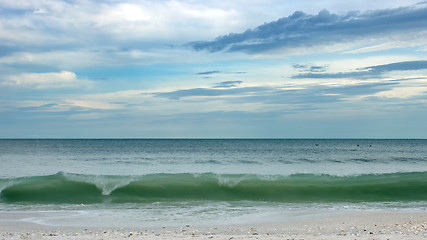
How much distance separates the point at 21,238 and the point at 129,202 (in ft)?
28.7

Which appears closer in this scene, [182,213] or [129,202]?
[182,213]

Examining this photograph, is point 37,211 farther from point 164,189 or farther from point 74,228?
point 164,189

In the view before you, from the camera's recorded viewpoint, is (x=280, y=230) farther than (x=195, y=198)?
No

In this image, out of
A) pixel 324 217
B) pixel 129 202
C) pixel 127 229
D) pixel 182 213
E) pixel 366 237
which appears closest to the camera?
pixel 366 237

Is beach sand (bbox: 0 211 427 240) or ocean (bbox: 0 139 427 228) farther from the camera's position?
ocean (bbox: 0 139 427 228)

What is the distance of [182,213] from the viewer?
13570mm

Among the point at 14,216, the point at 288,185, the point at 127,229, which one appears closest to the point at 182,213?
the point at 127,229

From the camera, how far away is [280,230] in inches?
405

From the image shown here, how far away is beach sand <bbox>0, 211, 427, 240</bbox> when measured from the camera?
8906 millimetres

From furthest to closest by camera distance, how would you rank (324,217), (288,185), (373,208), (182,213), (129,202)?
(288,185) → (129,202) → (373,208) → (182,213) → (324,217)

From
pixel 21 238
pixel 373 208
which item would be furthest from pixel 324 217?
pixel 21 238

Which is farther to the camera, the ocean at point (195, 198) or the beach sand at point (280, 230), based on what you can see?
the ocean at point (195, 198)

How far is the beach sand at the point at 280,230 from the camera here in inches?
351

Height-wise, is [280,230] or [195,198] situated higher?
[280,230]
